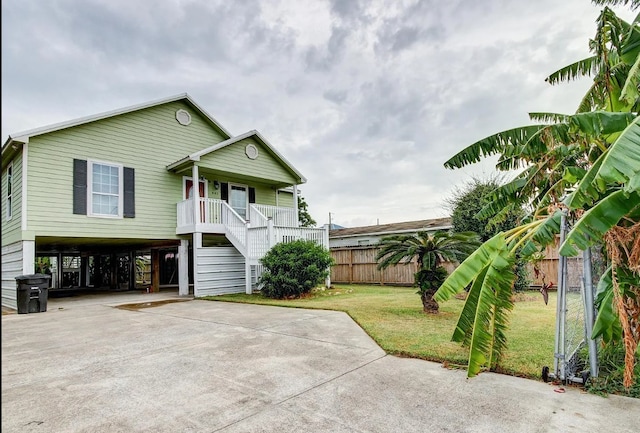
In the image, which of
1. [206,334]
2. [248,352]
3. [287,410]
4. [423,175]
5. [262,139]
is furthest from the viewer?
[423,175]

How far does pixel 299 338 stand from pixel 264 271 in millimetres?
6654

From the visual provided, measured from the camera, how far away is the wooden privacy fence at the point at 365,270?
16.6 m

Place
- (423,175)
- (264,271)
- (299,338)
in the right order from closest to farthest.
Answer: (299,338) → (264,271) → (423,175)

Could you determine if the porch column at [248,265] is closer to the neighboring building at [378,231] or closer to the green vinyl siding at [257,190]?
the green vinyl siding at [257,190]

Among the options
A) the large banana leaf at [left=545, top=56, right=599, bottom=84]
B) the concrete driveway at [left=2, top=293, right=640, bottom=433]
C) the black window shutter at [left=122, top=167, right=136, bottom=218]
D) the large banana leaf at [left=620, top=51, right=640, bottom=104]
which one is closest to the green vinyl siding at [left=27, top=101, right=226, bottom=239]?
the black window shutter at [left=122, top=167, right=136, bottom=218]

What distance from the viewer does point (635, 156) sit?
3.38 metres

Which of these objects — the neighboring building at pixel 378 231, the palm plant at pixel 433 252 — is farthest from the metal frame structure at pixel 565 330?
the neighboring building at pixel 378 231

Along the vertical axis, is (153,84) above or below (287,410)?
above

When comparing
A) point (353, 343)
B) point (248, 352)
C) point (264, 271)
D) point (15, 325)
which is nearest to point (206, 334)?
point (248, 352)

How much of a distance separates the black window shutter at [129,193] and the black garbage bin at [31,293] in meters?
3.30

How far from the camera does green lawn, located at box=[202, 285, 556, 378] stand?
5241 millimetres

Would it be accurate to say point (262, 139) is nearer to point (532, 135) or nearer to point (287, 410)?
point (532, 135)

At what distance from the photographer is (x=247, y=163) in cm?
1533

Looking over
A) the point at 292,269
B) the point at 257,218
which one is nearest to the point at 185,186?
the point at 257,218
